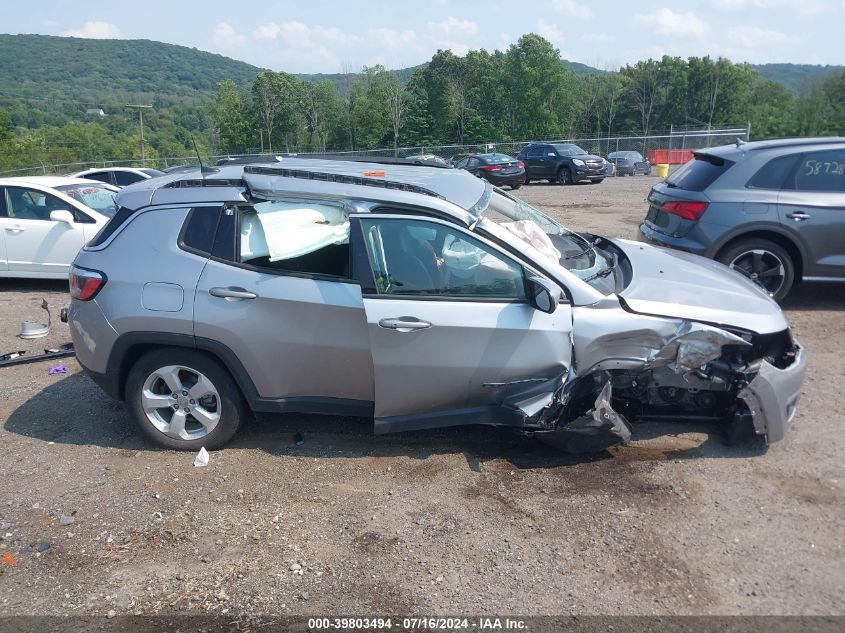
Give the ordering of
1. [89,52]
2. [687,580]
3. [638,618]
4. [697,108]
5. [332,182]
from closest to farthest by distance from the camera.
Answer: [638,618] → [687,580] → [332,182] → [697,108] → [89,52]

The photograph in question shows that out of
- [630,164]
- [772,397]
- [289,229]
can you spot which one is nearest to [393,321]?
[289,229]

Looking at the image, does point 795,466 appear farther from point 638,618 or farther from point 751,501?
point 638,618

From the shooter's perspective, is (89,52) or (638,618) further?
(89,52)

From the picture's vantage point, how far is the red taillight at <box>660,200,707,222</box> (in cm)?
746

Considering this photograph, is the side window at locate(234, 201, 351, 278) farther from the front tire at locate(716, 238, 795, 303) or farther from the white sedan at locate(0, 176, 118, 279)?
the white sedan at locate(0, 176, 118, 279)

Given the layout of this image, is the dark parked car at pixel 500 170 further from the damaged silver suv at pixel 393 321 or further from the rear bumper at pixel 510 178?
the damaged silver suv at pixel 393 321

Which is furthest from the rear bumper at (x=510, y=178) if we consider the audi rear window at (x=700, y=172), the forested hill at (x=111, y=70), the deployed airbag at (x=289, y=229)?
the forested hill at (x=111, y=70)

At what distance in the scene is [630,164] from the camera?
111 feet

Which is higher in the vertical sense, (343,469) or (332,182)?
(332,182)

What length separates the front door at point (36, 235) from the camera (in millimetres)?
9383

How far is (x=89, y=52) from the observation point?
143625 millimetres

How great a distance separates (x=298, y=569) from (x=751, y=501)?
254 cm

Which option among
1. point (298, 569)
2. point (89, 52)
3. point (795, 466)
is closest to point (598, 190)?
point (795, 466)

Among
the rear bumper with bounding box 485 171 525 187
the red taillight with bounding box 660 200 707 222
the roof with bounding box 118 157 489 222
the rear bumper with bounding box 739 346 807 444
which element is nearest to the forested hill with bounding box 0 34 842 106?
the rear bumper with bounding box 485 171 525 187
